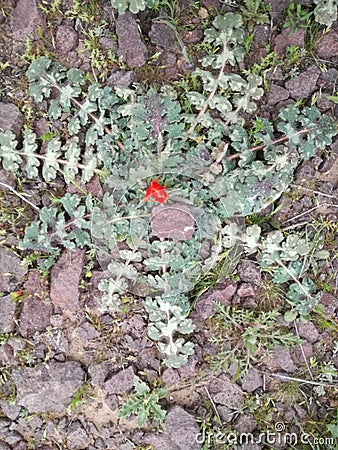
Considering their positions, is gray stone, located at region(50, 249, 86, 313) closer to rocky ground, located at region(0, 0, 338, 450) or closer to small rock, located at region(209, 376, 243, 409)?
rocky ground, located at region(0, 0, 338, 450)

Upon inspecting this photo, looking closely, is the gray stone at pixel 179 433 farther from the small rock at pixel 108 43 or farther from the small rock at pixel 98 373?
the small rock at pixel 108 43

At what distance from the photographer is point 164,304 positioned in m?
2.43

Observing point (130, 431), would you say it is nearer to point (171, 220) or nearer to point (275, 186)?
point (171, 220)

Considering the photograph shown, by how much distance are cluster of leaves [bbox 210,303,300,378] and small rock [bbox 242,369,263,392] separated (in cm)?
3

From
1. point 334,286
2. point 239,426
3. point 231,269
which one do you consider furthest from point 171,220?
point 239,426

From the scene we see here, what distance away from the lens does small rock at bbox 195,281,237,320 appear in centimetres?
247

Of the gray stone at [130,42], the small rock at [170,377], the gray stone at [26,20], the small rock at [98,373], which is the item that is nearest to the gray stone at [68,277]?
the small rock at [98,373]

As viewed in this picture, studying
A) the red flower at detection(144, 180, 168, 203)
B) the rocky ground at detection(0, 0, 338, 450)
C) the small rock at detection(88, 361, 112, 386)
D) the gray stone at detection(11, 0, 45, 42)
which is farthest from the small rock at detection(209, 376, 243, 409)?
the gray stone at detection(11, 0, 45, 42)

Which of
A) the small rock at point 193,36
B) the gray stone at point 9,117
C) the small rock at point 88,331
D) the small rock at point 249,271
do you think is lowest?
the small rock at point 88,331

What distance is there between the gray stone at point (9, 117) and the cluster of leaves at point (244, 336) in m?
1.22

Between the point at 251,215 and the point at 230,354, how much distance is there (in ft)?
2.10

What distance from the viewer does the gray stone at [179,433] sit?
247 centimetres

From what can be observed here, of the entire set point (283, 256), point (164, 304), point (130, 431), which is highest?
A: point (283, 256)

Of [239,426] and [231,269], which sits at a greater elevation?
[231,269]
